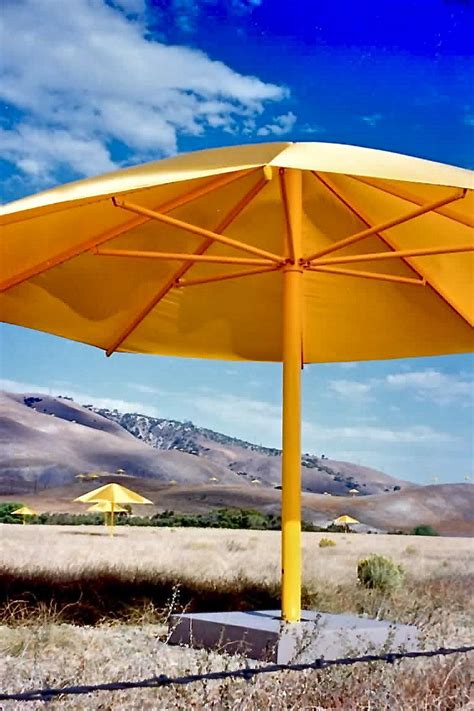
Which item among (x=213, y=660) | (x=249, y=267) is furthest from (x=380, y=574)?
(x=213, y=660)

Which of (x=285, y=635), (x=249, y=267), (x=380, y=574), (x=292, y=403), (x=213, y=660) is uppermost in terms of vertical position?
(x=249, y=267)

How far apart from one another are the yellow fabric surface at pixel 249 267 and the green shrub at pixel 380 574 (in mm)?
2699

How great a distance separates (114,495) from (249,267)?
21.1 meters

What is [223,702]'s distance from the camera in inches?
166

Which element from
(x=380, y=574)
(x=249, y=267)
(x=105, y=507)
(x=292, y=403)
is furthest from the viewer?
(x=105, y=507)

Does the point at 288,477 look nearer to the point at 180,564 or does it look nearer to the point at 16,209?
the point at 16,209

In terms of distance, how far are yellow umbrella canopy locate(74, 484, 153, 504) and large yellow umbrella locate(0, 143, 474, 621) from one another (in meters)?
19.5

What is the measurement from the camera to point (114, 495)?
28891 millimetres

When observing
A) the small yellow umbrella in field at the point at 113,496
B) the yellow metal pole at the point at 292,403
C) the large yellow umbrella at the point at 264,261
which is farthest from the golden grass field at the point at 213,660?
the small yellow umbrella in field at the point at 113,496

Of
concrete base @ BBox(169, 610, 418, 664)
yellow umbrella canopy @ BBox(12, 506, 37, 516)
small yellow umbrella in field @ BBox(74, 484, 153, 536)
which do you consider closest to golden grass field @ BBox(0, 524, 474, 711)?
concrete base @ BBox(169, 610, 418, 664)

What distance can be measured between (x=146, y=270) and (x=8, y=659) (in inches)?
148

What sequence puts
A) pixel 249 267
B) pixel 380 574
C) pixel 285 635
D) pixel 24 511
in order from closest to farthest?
1. pixel 285 635
2. pixel 249 267
3. pixel 380 574
4. pixel 24 511

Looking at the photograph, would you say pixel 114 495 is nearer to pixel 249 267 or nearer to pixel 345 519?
pixel 345 519

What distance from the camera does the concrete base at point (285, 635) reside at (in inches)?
227
